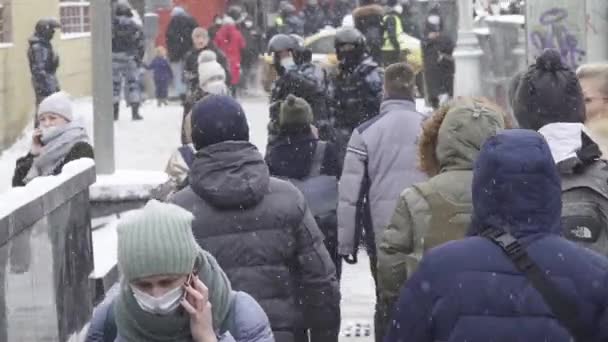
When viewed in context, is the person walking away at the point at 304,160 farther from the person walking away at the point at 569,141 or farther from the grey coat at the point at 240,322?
the grey coat at the point at 240,322

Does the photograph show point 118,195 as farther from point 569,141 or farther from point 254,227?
point 569,141

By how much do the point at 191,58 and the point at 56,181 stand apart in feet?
45.5

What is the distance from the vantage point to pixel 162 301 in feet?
13.2

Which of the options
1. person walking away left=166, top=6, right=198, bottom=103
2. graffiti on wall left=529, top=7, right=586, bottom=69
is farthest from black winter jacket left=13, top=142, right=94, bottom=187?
person walking away left=166, top=6, right=198, bottom=103

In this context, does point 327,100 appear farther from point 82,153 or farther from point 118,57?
point 118,57

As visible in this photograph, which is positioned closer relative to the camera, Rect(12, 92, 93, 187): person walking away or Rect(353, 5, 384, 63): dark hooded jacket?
Rect(12, 92, 93, 187): person walking away

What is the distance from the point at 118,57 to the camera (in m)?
27.1

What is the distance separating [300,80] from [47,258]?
466 cm

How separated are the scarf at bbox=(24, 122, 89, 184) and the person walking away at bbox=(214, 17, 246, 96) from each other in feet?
72.5

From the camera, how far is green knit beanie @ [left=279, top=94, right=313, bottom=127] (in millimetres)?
8727

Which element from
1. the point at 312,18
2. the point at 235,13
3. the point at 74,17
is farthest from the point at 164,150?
the point at 312,18

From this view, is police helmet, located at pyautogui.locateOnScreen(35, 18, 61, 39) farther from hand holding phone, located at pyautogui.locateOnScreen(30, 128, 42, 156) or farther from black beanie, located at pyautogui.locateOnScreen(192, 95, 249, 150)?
black beanie, located at pyautogui.locateOnScreen(192, 95, 249, 150)

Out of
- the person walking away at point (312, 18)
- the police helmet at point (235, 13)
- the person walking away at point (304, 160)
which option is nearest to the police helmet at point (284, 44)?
the person walking away at point (304, 160)

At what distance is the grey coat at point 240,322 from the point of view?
4.32 metres
